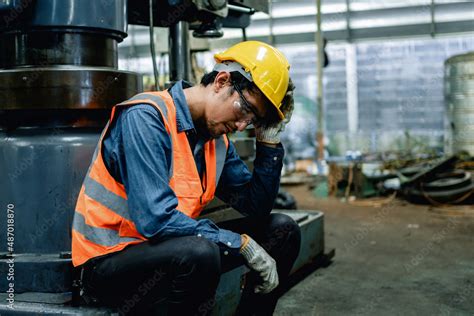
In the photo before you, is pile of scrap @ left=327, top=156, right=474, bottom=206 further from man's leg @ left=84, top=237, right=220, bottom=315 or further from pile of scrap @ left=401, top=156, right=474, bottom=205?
man's leg @ left=84, top=237, right=220, bottom=315

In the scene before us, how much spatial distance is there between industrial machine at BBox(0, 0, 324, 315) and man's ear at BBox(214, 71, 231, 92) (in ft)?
1.64

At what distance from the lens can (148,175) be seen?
1.60m

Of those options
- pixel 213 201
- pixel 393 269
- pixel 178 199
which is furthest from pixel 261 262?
pixel 393 269

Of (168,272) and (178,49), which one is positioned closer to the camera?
(168,272)

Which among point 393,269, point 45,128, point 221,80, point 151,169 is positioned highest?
point 221,80

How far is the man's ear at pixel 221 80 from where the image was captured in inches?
71.6

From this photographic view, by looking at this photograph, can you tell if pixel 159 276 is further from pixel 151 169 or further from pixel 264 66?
pixel 264 66

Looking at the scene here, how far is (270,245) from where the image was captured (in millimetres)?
2041

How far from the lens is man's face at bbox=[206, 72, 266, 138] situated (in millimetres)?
1826

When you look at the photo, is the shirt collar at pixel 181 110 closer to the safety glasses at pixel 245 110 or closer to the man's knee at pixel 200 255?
the safety glasses at pixel 245 110

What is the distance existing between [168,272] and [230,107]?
0.59 m

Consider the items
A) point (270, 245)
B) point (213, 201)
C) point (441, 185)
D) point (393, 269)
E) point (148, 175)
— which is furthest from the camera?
point (441, 185)

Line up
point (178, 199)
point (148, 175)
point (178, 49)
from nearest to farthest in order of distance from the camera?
point (148, 175) < point (178, 199) < point (178, 49)

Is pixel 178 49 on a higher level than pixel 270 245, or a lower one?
higher
